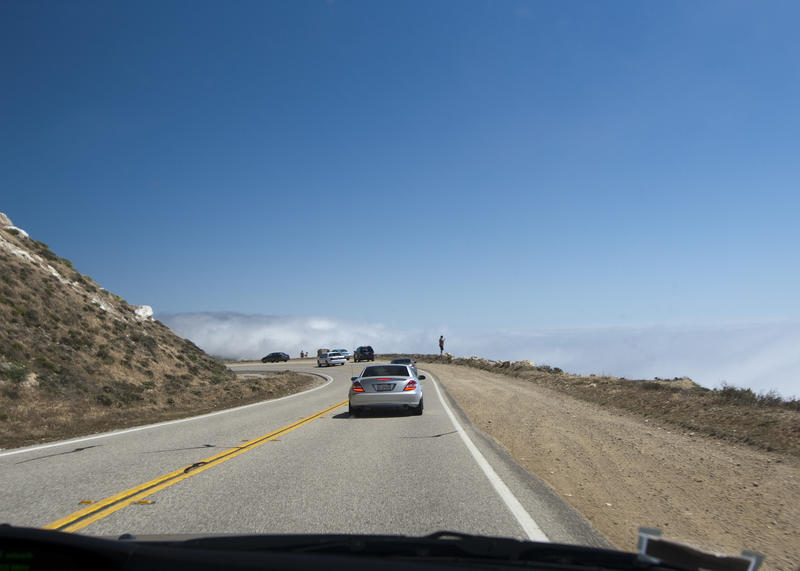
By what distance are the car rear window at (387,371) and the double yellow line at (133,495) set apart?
5.76 metres

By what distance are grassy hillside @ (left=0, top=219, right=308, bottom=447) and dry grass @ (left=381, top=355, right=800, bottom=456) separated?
45.6 feet

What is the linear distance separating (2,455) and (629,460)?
10.4 meters

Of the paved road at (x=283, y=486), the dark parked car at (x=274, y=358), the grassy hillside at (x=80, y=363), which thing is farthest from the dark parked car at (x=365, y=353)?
the paved road at (x=283, y=486)

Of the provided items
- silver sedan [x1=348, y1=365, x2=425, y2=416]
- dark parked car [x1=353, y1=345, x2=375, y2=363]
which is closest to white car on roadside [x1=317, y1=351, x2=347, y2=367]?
dark parked car [x1=353, y1=345, x2=375, y2=363]

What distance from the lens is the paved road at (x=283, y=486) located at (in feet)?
17.9

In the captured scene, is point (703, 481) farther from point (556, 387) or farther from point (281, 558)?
point (556, 387)

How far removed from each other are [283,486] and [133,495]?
5.54 ft

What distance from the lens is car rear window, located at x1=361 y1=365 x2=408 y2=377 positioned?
16188 millimetres

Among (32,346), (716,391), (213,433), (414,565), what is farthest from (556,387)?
(414,565)

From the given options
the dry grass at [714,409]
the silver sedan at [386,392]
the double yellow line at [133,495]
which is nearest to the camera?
the double yellow line at [133,495]

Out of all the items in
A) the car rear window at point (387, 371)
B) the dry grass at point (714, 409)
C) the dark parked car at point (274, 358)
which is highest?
the dark parked car at point (274, 358)

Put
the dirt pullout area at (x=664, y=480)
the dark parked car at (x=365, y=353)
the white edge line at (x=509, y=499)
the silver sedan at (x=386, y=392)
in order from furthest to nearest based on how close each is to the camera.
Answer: the dark parked car at (x=365, y=353) → the silver sedan at (x=386, y=392) → the dirt pullout area at (x=664, y=480) → the white edge line at (x=509, y=499)

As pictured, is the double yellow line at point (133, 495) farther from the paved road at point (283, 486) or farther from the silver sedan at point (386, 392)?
the silver sedan at point (386, 392)

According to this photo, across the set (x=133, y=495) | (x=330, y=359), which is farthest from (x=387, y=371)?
(x=330, y=359)
